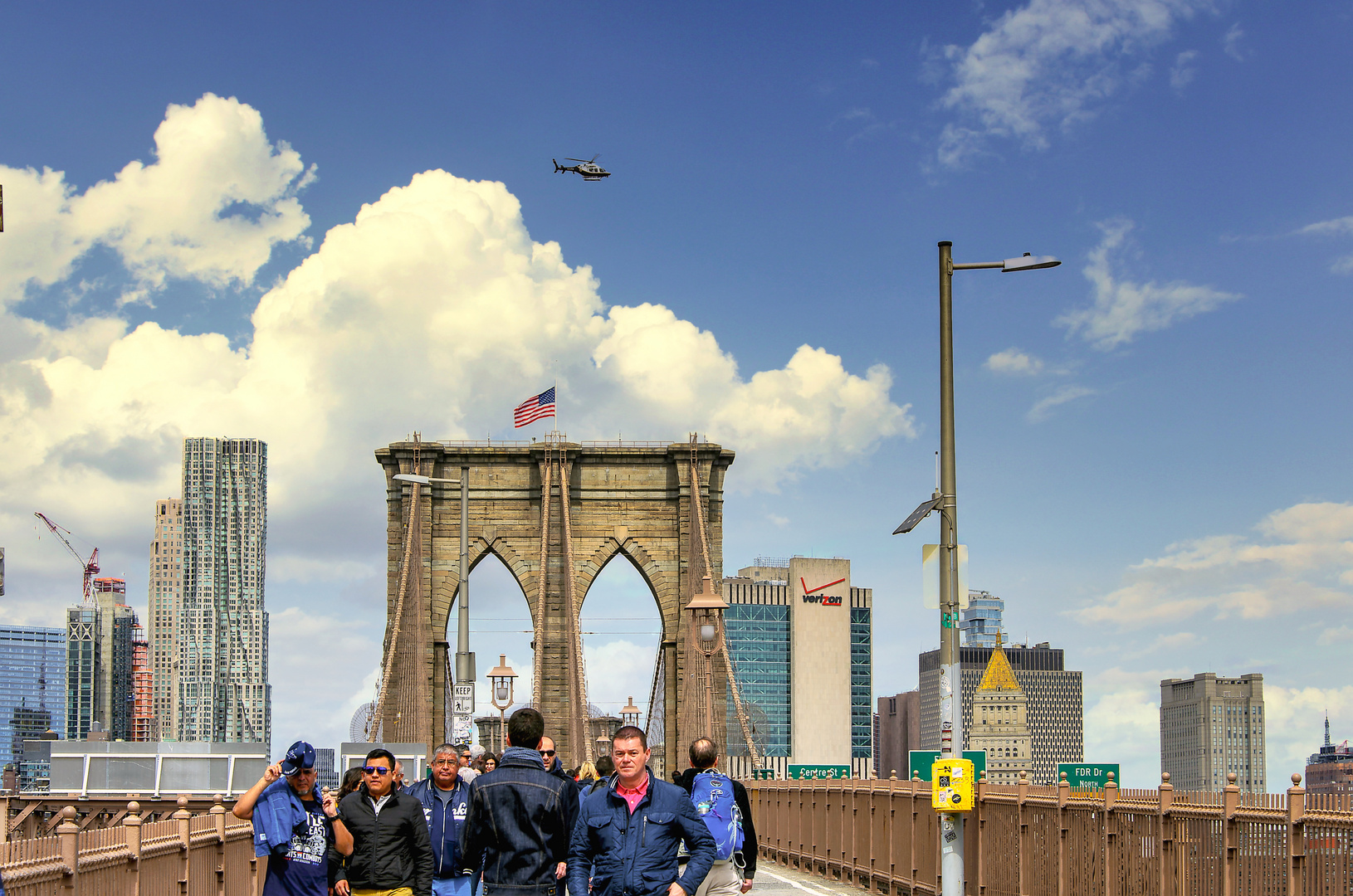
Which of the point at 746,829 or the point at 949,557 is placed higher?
the point at 949,557

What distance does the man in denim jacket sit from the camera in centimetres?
798

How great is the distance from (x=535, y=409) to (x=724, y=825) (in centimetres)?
3945

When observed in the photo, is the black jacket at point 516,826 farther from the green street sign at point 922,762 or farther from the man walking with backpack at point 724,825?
the green street sign at point 922,762

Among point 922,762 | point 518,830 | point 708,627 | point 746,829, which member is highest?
point 708,627

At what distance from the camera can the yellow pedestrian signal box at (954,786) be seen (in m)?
14.8

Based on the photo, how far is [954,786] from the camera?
14.9 m

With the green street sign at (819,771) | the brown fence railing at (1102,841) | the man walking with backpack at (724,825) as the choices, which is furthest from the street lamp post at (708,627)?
the man walking with backpack at (724,825)

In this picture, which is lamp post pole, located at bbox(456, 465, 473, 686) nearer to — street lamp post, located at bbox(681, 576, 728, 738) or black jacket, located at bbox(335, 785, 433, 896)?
street lamp post, located at bbox(681, 576, 728, 738)

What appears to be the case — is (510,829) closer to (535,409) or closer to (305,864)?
(305,864)

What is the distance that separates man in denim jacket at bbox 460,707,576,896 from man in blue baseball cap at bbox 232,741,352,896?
49.9 inches

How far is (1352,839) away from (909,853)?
8.99m

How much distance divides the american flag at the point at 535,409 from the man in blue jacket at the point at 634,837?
4132 centimetres

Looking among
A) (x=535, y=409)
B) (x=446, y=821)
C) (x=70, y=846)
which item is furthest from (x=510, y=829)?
(x=535, y=409)

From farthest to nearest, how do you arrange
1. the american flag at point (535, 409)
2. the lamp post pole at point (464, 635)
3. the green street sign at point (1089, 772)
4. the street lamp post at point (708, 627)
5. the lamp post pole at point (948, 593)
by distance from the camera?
the american flag at point (535, 409), the street lamp post at point (708, 627), the lamp post pole at point (464, 635), the green street sign at point (1089, 772), the lamp post pole at point (948, 593)
